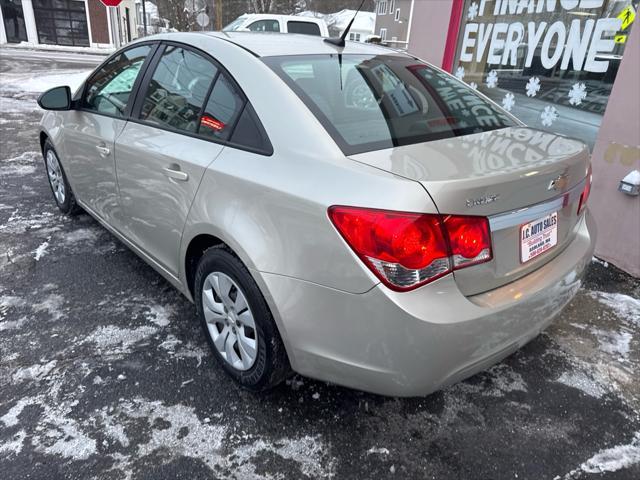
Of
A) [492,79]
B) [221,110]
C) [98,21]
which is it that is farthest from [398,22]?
[221,110]

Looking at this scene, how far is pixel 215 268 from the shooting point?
2.22 meters

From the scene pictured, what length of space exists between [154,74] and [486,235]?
211 centimetres

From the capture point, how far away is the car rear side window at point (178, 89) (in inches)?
94.8

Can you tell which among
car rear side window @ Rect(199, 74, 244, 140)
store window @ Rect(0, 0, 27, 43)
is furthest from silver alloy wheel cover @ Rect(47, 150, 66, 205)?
store window @ Rect(0, 0, 27, 43)

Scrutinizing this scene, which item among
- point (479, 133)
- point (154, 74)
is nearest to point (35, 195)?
Answer: point (154, 74)

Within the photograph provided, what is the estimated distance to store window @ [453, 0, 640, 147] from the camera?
3.97 metres

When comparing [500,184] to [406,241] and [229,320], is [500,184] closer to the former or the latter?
[406,241]

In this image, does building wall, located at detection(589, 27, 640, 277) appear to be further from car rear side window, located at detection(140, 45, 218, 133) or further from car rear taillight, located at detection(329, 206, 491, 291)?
car rear side window, located at detection(140, 45, 218, 133)

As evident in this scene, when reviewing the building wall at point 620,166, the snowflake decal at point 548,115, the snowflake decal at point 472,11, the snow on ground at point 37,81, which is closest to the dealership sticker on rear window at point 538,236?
the building wall at point 620,166

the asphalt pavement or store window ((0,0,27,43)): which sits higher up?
store window ((0,0,27,43))

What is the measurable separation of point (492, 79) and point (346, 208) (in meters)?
4.32

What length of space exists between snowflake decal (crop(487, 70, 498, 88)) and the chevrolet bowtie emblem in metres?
3.62

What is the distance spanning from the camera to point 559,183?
1.94 m

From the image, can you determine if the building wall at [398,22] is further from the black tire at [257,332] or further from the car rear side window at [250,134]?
the black tire at [257,332]
